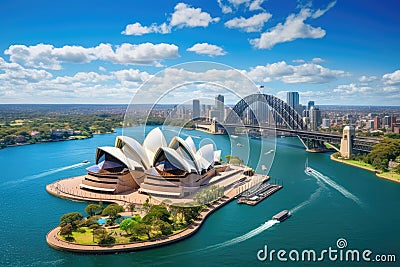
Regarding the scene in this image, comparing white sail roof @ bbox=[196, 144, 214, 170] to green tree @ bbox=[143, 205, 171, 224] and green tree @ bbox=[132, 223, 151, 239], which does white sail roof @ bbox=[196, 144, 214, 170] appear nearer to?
green tree @ bbox=[143, 205, 171, 224]

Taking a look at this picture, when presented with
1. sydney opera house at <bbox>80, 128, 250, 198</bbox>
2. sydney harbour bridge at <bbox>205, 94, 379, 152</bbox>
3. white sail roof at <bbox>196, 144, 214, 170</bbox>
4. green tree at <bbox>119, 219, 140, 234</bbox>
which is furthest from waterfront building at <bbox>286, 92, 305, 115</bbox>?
green tree at <bbox>119, 219, 140, 234</bbox>

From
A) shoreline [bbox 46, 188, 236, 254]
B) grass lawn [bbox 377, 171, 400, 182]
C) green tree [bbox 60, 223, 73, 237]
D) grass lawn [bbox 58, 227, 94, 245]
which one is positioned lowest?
shoreline [bbox 46, 188, 236, 254]

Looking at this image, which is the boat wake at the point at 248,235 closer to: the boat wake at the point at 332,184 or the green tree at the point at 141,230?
the green tree at the point at 141,230

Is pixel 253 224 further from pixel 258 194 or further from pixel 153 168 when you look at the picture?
pixel 153 168

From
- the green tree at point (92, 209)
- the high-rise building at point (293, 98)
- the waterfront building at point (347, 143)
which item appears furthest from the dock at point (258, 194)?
the high-rise building at point (293, 98)

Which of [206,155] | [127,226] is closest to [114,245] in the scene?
[127,226]

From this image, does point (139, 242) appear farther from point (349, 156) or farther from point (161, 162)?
point (349, 156)
